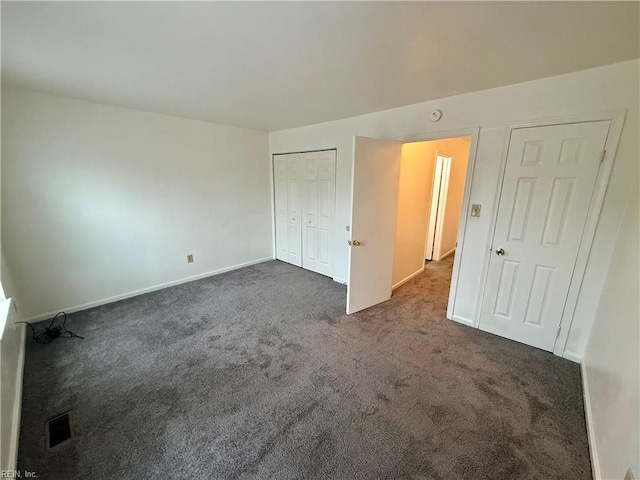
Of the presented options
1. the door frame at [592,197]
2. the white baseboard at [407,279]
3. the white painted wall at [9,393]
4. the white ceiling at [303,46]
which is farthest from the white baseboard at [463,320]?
the white painted wall at [9,393]

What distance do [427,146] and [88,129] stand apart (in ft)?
13.6

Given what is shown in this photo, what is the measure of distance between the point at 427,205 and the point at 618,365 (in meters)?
2.84

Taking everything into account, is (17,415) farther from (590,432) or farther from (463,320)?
(463,320)

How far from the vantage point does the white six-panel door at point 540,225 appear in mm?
1974

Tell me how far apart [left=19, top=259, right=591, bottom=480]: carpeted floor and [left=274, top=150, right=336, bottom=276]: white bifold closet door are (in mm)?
1448

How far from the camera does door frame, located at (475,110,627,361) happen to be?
1.81 meters

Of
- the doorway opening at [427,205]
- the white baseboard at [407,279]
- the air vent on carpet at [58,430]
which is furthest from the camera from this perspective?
the white baseboard at [407,279]

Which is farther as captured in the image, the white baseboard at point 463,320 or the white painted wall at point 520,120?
the white baseboard at point 463,320

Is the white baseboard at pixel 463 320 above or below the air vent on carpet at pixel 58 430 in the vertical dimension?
above

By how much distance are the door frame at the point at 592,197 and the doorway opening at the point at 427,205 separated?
521mm

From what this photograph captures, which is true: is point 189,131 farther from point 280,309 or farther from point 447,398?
point 447,398

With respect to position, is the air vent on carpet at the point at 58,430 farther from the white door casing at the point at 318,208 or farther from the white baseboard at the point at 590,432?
the white door casing at the point at 318,208

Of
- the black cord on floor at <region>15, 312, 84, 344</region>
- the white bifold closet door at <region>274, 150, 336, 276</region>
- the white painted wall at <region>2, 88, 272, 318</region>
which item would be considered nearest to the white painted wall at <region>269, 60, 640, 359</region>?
→ the white bifold closet door at <region>274, 150, 336, 276</region>

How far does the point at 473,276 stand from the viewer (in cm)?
262
